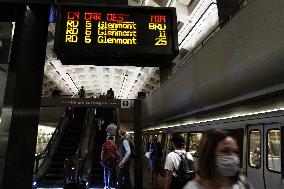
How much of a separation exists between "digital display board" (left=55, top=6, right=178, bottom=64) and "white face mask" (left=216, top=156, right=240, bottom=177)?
7.59ft

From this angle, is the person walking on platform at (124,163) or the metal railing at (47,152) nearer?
the person walking on platform at (124,163)

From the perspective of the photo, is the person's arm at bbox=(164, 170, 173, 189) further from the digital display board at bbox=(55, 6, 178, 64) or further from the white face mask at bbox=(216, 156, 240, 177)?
the white face mask at bbox=(216, 156, 240, 177)

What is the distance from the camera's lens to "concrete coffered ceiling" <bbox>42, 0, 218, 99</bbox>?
15.6m

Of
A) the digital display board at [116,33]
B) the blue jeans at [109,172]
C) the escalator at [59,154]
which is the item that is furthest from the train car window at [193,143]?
the digital display board at [116,33]

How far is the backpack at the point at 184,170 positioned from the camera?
4188mm

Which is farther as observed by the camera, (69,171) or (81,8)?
(69,171)

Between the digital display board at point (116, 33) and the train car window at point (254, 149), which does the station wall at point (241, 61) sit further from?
the digital display board at point (116, 33)

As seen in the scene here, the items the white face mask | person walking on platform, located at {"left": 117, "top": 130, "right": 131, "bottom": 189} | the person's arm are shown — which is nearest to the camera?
the white face mask

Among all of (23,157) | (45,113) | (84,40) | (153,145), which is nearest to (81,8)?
(84,40)

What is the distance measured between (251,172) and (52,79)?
84.0 ft

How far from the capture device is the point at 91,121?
12.4m

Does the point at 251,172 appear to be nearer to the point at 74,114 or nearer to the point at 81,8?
the point at 81,8

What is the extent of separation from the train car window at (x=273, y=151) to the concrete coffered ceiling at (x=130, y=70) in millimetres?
8379

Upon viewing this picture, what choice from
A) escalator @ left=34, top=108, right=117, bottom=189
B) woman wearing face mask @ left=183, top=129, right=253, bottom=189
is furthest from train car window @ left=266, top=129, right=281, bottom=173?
woman wearing face mask @ left=183, top=129, right=253, bottom=189
